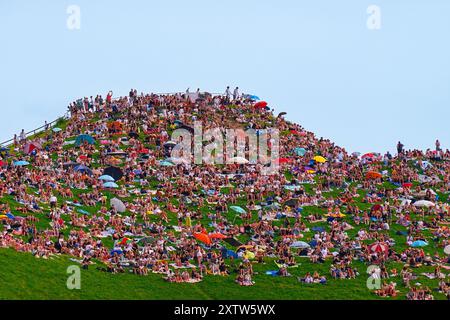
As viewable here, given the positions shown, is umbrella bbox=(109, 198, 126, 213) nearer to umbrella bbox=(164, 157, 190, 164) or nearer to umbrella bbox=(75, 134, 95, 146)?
umbrella bbox=(164, 157, 190, 164)

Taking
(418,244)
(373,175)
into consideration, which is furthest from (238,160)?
(418,244)

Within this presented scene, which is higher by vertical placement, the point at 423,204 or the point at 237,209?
the point at 423,204

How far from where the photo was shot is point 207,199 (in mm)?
104812

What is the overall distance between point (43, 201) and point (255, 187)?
20.4 metres

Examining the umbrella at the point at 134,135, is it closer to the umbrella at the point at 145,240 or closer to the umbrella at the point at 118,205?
the umbrella at the point at 118,205

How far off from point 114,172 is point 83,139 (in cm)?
968

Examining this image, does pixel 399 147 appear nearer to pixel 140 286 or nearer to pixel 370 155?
pixel 370 155

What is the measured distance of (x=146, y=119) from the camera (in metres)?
125

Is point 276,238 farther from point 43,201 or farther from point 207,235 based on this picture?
point 43,201

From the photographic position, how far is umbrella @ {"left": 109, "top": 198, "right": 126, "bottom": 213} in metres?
99.2

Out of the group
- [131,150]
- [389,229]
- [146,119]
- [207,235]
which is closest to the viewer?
[207,235]

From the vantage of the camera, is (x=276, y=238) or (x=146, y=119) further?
(x=146, y=119)
